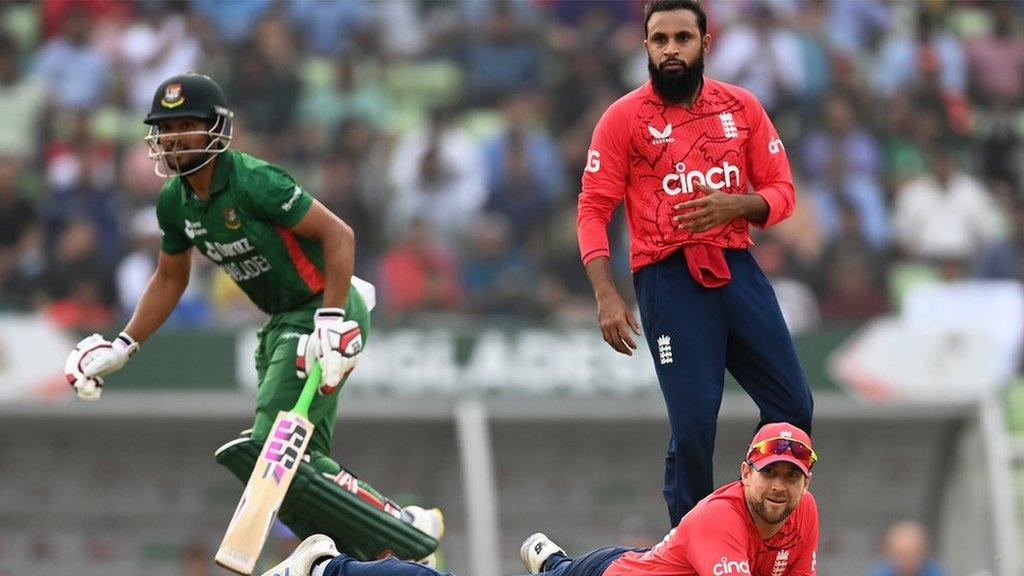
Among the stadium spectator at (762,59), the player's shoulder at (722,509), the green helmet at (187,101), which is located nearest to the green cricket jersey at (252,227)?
the green helmet at (187,101)

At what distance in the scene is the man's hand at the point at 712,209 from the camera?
27.1 feet

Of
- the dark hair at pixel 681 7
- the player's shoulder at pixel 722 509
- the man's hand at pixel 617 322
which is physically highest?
the dark hair at pixel 681 7

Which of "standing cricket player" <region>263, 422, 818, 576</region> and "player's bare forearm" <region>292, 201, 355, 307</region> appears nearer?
"standing cricket player" <region>263, 422, 818, 576</region>

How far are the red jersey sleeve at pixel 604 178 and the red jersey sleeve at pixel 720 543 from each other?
121cm

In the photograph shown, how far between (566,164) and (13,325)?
16.6 ft

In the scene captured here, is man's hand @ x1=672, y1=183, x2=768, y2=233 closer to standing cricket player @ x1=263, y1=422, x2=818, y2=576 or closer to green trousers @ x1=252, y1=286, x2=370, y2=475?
standing cricket player @ x1=263, y1=422, x2=818, y2=576

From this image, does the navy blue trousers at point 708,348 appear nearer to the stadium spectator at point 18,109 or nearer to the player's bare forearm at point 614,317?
the player's bare forearm at point 614,317

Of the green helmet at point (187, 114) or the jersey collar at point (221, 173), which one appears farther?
the jersey collar at point (221, 173)

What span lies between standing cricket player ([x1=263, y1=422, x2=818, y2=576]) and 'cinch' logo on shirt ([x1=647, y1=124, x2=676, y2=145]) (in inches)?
51.1

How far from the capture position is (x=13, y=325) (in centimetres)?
1426

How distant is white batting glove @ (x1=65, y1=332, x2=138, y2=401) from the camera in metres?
9.33

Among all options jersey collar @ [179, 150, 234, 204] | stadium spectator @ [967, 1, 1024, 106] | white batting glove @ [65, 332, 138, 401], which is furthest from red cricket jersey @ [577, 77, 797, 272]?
stadium spectator @ [967, 1, 1024, 106]

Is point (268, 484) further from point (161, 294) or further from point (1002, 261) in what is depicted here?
point (1002, 261)

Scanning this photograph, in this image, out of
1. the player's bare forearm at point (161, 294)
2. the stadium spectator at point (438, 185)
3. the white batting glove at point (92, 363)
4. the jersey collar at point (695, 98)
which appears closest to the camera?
the jersey collar at point (695, 98)
